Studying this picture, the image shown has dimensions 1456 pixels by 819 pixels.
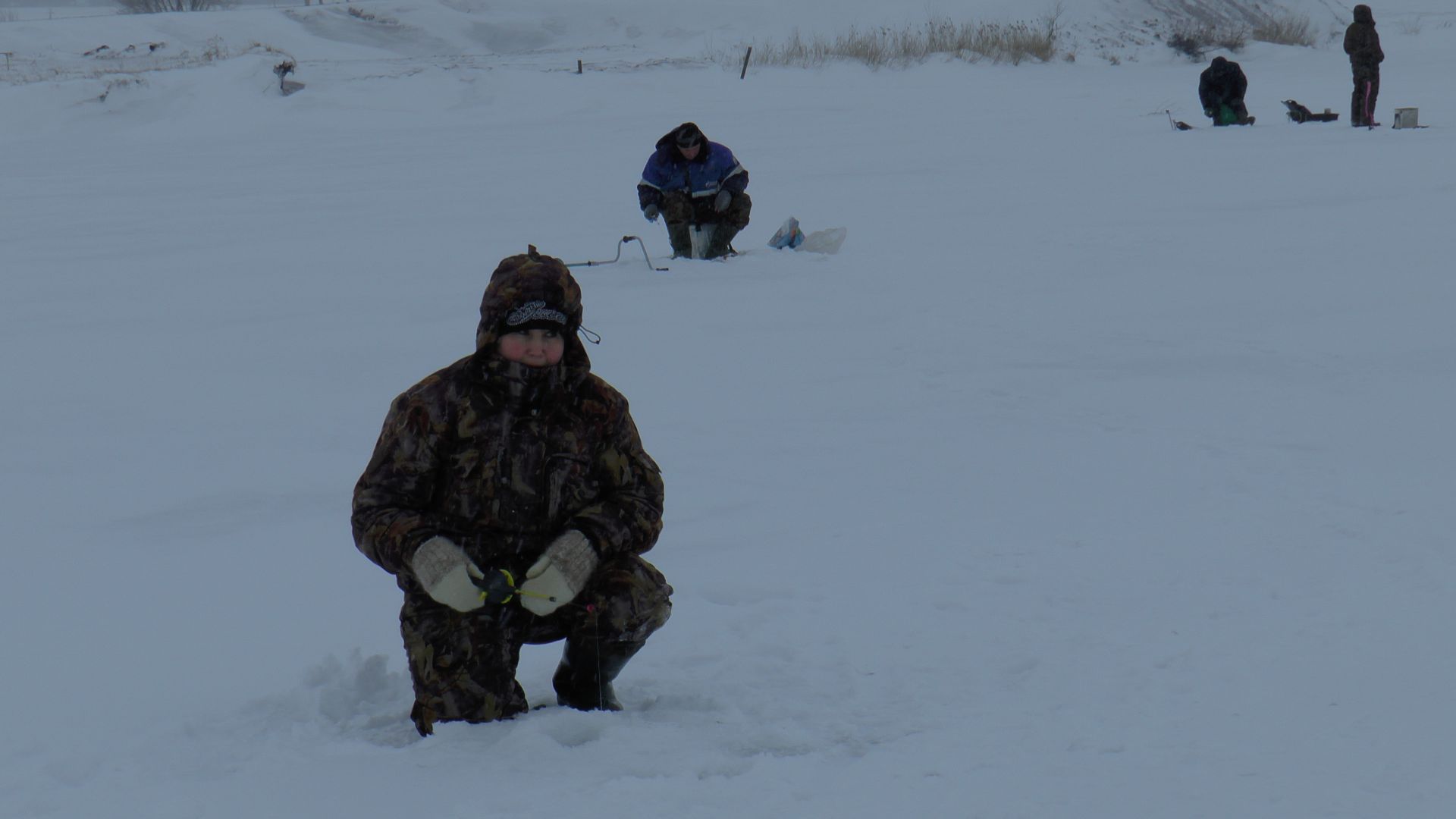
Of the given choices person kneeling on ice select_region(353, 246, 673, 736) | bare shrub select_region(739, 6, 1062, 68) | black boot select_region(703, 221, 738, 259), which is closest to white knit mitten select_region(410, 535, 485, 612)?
person kneeling on ice select_region(353, 246, 673, 736)

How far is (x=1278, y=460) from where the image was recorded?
4777 millimetres

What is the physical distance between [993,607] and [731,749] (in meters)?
1.05

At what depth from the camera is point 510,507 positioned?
9.39 feet

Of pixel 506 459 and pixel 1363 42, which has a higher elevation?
pixel 1363 42

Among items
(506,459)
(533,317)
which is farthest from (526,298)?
(506,459)

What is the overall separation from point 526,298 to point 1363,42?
13823 millimetres

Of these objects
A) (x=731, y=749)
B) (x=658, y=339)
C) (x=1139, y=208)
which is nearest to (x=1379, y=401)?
(x=658, y=339)

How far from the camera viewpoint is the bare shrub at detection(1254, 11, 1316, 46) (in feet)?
101

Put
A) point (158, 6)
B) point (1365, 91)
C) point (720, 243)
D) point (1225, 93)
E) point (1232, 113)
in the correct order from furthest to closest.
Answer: point (158, 6) < point (1232, 113) < point (1225, 93) < point (1365, 91) < point (720, 243)

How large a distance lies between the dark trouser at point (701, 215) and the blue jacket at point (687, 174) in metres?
0.04

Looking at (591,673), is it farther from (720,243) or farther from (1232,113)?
(1232,113)

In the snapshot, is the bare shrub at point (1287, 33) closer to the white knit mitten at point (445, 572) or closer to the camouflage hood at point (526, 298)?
the camouflage hood at point (526, 298)

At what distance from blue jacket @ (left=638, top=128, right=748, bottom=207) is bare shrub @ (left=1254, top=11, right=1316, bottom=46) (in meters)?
24.8

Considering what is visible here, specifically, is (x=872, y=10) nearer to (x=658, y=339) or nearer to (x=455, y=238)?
(x=455, y=238)
